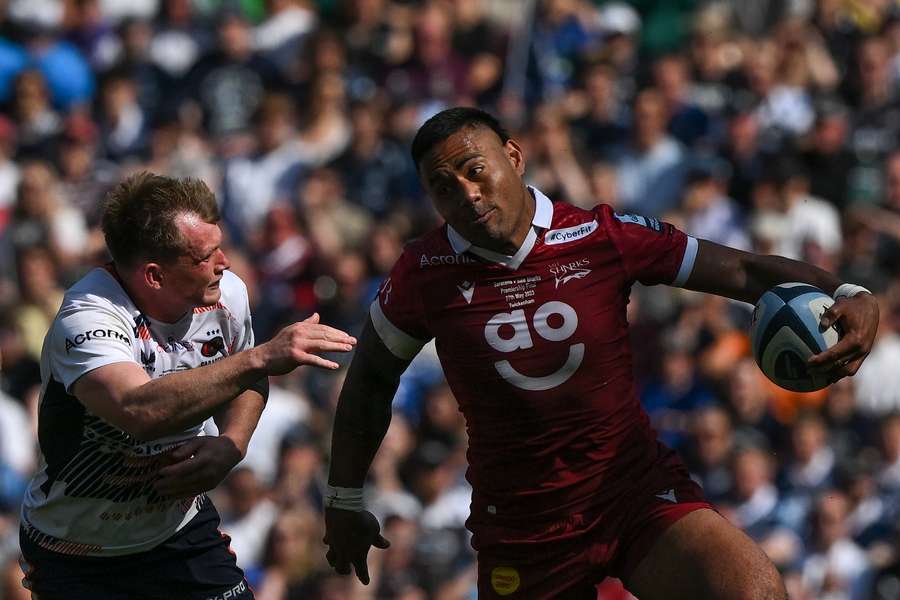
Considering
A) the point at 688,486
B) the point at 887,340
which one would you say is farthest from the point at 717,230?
the point at 688,486

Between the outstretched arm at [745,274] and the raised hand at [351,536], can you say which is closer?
the outstretched arm at [745,274]

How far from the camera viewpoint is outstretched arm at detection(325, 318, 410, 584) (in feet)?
21.6

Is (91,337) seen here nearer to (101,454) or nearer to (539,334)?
(101,454)

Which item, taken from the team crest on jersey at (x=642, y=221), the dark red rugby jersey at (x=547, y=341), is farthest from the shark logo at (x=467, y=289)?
the team crest on jersey at (x=642, y=221)

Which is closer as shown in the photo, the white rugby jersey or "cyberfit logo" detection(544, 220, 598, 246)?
the white rugby jersey

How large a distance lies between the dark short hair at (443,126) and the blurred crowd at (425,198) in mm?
4768

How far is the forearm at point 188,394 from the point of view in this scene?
5.59m

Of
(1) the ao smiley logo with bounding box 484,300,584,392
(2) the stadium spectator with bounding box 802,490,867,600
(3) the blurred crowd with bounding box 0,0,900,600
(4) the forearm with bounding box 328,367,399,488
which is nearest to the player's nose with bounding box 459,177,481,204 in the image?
(1) the ao smiley logo with bounding box 484,300,584,392

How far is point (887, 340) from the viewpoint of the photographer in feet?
39.8

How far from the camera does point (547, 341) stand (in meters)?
6.29

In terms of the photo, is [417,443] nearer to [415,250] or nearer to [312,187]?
[312,187]

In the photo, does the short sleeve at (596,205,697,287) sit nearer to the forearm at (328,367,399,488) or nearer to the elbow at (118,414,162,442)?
the forearm at (328,367,399,488)

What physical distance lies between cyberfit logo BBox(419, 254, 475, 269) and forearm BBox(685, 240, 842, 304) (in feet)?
2.88

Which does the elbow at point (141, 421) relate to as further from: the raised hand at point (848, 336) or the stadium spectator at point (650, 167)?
the stadium spectator at point (650, 167)
